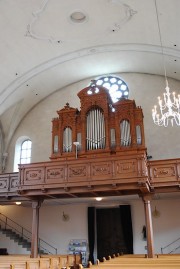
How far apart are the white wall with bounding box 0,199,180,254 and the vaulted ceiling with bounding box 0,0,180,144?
574 centimetres

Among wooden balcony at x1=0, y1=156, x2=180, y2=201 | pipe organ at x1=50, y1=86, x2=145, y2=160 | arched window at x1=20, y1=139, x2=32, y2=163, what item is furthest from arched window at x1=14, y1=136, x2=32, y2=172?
wooden balcony at x1=0, y1=156, x2=180, y2=201

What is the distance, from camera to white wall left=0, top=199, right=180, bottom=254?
15602 millimetres

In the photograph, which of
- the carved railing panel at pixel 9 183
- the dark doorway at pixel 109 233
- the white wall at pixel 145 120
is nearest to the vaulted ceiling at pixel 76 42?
the white wall at pixel 145 120

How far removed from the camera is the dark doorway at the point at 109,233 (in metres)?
16.6

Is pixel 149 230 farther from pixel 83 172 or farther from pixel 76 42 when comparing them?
pixel 76 42

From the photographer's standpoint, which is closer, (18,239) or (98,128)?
(98,128)

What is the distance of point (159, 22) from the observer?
43.2 ft

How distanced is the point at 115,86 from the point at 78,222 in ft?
26.6

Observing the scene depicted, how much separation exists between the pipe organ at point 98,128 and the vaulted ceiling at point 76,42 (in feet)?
8.00

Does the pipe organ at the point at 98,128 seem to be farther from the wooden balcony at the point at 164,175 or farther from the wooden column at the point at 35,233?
the wooden column at the point at 35,233

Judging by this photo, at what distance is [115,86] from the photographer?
60.5 feet

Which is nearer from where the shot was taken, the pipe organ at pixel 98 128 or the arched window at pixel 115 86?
the pipe organ at pixel 98 128

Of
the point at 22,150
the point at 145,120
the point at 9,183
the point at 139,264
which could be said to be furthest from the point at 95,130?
the point at 139,264

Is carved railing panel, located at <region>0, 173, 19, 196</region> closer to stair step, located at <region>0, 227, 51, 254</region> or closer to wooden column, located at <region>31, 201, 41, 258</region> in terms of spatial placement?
wooden column, located at <region>31, 201, 41, 258</region>
